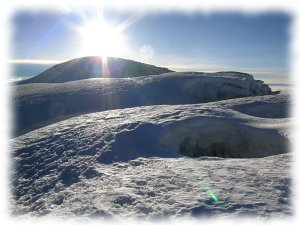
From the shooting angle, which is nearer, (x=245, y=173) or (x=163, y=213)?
(x=163, y=213)

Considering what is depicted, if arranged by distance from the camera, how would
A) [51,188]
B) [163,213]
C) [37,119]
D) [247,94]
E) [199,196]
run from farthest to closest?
[247,94], [37,119], [51,188], [199,196], [163,213]

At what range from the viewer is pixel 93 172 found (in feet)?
22.1

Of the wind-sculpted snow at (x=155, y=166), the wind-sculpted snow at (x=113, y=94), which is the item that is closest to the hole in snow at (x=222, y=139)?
the wind-sculpted snow at (x=155, y=166)

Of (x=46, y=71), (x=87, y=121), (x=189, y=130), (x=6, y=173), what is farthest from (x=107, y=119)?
(x=46, y=71)

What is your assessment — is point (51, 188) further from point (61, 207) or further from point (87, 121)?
point (87, 121)

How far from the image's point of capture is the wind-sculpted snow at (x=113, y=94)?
51.3ft

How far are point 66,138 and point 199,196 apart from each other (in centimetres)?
502

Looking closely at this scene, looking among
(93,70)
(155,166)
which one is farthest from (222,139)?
(93,70)

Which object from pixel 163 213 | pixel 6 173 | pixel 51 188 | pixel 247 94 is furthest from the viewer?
pixel 247 94

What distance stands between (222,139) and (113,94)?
8681mm

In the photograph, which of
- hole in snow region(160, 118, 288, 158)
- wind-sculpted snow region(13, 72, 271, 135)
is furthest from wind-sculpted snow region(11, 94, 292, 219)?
wind-sculpted snow region(13, 72, 271, 135)

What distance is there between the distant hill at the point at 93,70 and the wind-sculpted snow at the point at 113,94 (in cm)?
1327

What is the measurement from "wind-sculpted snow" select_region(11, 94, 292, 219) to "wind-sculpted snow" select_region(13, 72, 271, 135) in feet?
15.2

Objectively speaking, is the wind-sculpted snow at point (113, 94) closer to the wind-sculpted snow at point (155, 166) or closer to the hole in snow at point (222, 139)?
the wind-sculpted snow at point (155, 166)
